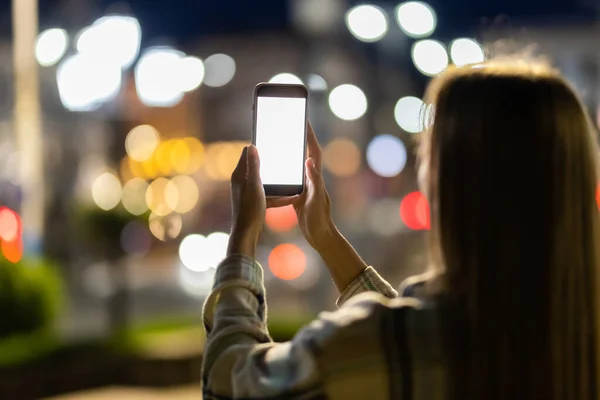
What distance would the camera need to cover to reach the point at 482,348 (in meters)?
1.32

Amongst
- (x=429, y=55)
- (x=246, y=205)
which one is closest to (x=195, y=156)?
(x=429, y=55)

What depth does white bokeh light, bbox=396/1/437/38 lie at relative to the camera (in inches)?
410

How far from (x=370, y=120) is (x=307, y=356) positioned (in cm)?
3214

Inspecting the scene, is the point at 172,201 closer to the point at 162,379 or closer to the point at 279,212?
the point at 279,212

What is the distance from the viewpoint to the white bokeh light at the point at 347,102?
1246 centimetres

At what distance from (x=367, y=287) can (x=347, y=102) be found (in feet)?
38.2

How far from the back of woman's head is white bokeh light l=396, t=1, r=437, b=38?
30.4 feet

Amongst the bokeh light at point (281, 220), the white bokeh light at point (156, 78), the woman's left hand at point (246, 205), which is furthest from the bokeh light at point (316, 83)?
the bokeh light at point (281, 220)

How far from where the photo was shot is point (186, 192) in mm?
25109

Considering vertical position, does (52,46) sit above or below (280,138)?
above

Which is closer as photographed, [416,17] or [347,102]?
[416,17]

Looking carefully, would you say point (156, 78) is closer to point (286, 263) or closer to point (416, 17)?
point (416, 17)

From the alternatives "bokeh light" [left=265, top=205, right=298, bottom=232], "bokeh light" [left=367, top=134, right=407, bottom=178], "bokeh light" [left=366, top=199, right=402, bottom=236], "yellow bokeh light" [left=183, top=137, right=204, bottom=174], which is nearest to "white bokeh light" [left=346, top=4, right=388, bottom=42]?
"bokeh light" [left=265, top=205, right=298, bottom=232]

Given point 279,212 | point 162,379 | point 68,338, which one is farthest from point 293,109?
point 279,212
